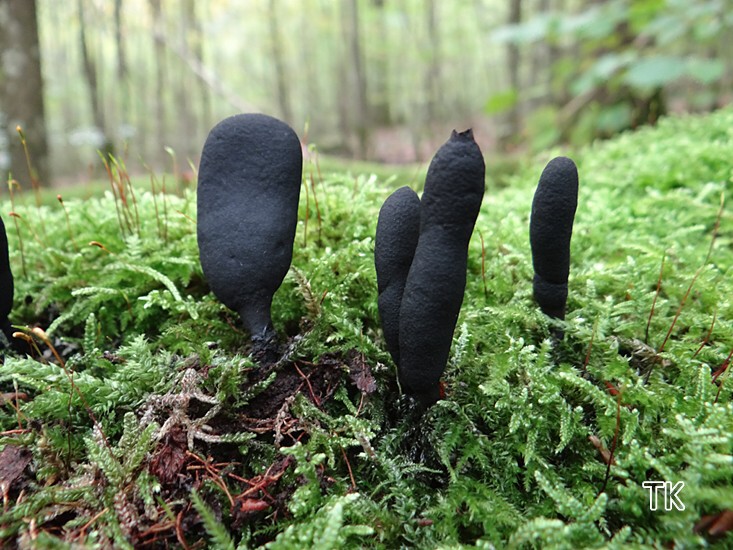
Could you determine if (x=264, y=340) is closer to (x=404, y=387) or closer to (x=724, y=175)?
(x=404, y=387)

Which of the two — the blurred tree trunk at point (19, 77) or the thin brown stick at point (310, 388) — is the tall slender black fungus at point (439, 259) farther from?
the blurred tree trunk at point (19, 77)

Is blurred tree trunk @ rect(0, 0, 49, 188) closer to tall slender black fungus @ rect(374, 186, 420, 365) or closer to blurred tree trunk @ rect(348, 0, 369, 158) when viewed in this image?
blurred tree trunk @ rect(348, 0, 369, 158)

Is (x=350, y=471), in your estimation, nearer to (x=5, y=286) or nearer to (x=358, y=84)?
(x=5, y=286)

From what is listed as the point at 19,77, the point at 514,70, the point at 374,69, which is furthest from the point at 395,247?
the point at 374,69

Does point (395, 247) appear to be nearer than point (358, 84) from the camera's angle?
Yes

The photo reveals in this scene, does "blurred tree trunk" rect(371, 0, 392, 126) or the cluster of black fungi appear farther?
"blurred tree trunk" rect(371, 0, 392, 126)

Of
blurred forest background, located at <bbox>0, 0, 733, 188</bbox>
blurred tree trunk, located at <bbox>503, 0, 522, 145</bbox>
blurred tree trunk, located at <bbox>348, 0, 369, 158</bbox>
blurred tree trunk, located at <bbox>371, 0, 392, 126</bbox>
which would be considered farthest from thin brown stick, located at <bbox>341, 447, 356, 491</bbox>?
blurred tree trunk, located at <bbox>371, 0, 392, 126</bbox>

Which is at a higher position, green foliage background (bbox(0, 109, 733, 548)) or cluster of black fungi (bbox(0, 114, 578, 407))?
cluster of black fungi (bbox(0, 114, 578, 407))
